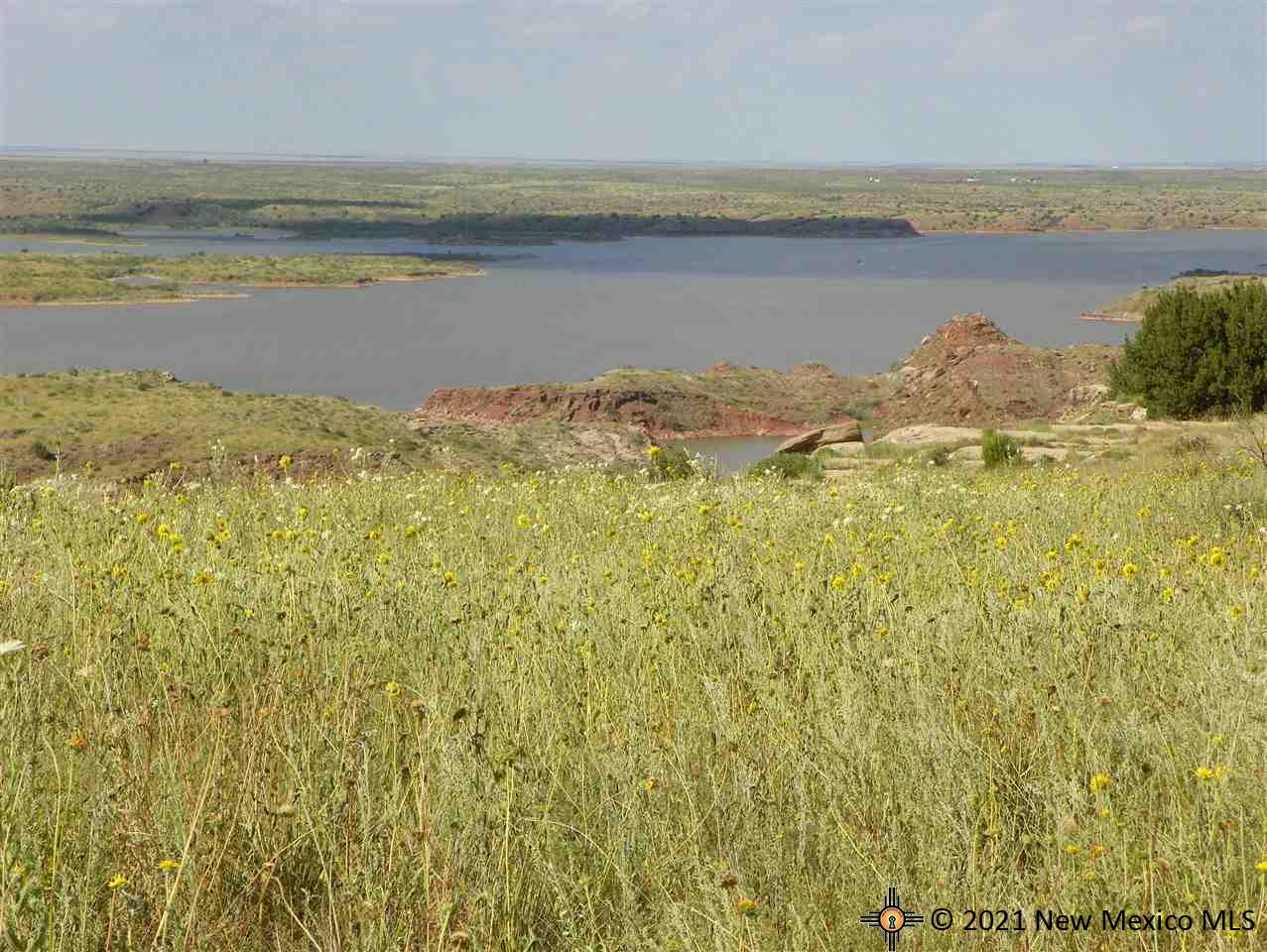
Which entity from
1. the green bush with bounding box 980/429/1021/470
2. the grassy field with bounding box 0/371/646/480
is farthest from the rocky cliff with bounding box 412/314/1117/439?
the green bush with bounding box 980/429/1021/470

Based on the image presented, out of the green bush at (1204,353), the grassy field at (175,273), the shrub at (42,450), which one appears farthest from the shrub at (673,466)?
the grassy field at (175,273)

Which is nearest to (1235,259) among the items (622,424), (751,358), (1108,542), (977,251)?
(977,251)

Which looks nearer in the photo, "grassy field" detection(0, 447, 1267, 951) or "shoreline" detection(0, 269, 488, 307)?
"grassy field" detection(0, 447, 1267, 951)

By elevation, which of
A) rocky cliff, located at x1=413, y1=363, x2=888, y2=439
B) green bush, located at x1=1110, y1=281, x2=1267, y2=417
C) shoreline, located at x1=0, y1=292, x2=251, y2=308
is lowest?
rocky cliff, located at x1=413, y1=363, x2=888, y2=439

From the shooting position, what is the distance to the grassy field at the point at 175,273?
94.3 meters

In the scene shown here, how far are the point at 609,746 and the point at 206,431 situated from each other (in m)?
38.0

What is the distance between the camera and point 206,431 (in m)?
39.2

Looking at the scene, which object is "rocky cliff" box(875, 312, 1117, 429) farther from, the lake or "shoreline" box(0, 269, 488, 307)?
"shoreline" box(0, 269, 488, 307)

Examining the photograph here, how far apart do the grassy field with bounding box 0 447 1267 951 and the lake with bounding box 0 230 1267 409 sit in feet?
174

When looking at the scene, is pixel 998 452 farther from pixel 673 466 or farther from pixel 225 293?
pixel 225 293

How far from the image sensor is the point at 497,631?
14.3ft

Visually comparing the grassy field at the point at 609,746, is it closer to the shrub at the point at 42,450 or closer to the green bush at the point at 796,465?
the green bush at the point at 796,465

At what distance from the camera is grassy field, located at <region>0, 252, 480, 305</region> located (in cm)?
9431

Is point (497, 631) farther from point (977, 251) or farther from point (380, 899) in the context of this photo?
point (977, 251)
